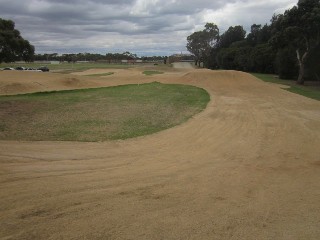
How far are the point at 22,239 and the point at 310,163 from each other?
627 centimetres

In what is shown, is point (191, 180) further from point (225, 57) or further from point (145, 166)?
point (225, 57)

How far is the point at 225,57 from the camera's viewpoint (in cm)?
5591

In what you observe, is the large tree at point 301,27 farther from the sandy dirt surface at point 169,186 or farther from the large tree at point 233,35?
the large tree at point 233,35

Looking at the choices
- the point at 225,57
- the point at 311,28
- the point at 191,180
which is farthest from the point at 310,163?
the point at 225,57

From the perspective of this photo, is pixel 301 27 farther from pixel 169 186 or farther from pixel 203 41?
pixel 203 41

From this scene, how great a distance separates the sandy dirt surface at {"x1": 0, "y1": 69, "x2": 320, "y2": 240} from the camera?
4398mm

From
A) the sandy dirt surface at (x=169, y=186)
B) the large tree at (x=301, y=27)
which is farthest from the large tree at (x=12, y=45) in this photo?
the sandy dirt surface at (x=169, y=186)

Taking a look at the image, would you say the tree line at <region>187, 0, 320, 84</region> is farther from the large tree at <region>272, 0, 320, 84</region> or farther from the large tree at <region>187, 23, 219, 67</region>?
the large tree at <region>187, 23, 219, 67</region>

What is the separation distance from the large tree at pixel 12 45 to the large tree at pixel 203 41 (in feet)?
142

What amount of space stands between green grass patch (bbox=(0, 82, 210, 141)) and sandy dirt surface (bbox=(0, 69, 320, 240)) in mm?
795

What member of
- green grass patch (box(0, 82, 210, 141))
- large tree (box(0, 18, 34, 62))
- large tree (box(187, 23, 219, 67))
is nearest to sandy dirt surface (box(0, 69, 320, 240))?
green grass patch (box(0, 82, 210, 141))

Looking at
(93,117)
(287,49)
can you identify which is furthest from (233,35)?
(93,117)

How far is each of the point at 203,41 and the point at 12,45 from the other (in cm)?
5125

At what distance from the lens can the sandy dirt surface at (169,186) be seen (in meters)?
4.40
